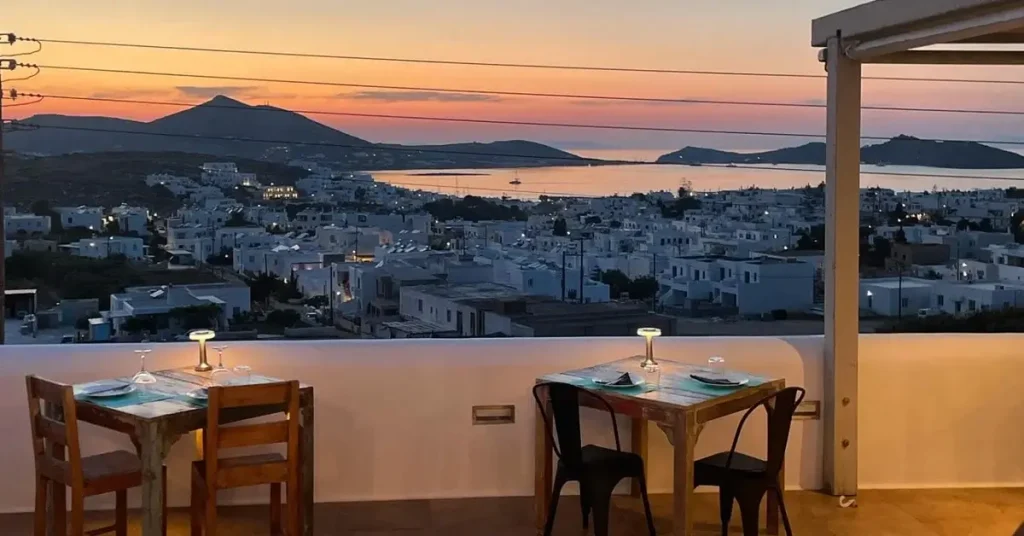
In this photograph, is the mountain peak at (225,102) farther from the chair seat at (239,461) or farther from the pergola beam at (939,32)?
the pergola beam at (939,32)

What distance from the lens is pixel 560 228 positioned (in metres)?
9.02

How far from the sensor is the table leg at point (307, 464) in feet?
13.7

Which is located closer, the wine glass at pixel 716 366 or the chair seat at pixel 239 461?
the chair seat at pixel 239 461

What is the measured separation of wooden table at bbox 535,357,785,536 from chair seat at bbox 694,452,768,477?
0.52 ft

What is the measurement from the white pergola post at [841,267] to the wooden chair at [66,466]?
3.34 m

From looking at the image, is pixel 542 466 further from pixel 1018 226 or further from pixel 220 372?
pixel 1018 226

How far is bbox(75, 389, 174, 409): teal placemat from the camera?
3811mm

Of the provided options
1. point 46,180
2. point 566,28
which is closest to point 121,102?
point 46,180

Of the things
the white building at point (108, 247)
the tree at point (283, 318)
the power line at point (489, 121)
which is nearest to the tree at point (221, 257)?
the white building at point (108, 247)

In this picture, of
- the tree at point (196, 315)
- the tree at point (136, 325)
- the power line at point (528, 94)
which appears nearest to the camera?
the tree at point (136, 325)

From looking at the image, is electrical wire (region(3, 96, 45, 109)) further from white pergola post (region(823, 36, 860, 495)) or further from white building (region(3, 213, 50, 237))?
white pergola post (region(823, 36, 860, 495))

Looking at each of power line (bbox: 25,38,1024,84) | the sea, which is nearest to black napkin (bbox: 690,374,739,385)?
power line (bbox: 25,38,1024,84)

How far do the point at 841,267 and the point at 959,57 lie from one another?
1.17 m

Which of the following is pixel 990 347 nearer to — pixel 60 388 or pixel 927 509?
pixel 927 509
